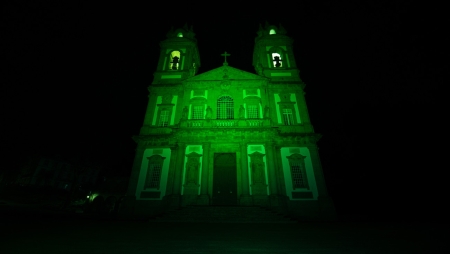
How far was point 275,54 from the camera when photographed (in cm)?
2719

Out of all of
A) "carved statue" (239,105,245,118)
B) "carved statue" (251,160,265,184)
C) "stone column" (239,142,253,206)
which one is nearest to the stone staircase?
"stone column" (239,142,253,206)

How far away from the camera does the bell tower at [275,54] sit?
81.5 ft

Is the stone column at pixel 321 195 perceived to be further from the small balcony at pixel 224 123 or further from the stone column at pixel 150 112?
the stone column at pixel 150 112

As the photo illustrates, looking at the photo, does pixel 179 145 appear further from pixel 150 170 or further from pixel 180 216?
pixel 180 216

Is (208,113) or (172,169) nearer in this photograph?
(172,169)

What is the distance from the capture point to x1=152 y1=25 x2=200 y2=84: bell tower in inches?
990

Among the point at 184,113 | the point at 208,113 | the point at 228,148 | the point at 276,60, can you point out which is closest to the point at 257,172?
the point at 228,148

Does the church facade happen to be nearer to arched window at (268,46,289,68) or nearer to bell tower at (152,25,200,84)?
bell tower at (152,25,200,84)

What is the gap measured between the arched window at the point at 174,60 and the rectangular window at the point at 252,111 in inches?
428

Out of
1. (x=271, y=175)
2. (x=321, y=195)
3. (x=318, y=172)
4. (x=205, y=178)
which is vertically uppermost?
(x=318, y=172)

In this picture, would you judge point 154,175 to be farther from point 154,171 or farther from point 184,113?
point 184,113

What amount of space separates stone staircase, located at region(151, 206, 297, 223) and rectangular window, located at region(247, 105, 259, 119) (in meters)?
9.23

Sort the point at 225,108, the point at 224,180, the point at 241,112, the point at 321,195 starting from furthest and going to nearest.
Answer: the point at 225,108, the point at 241,112, the point at 224,180, the point at 321,195

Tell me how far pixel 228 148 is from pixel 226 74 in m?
8.60
